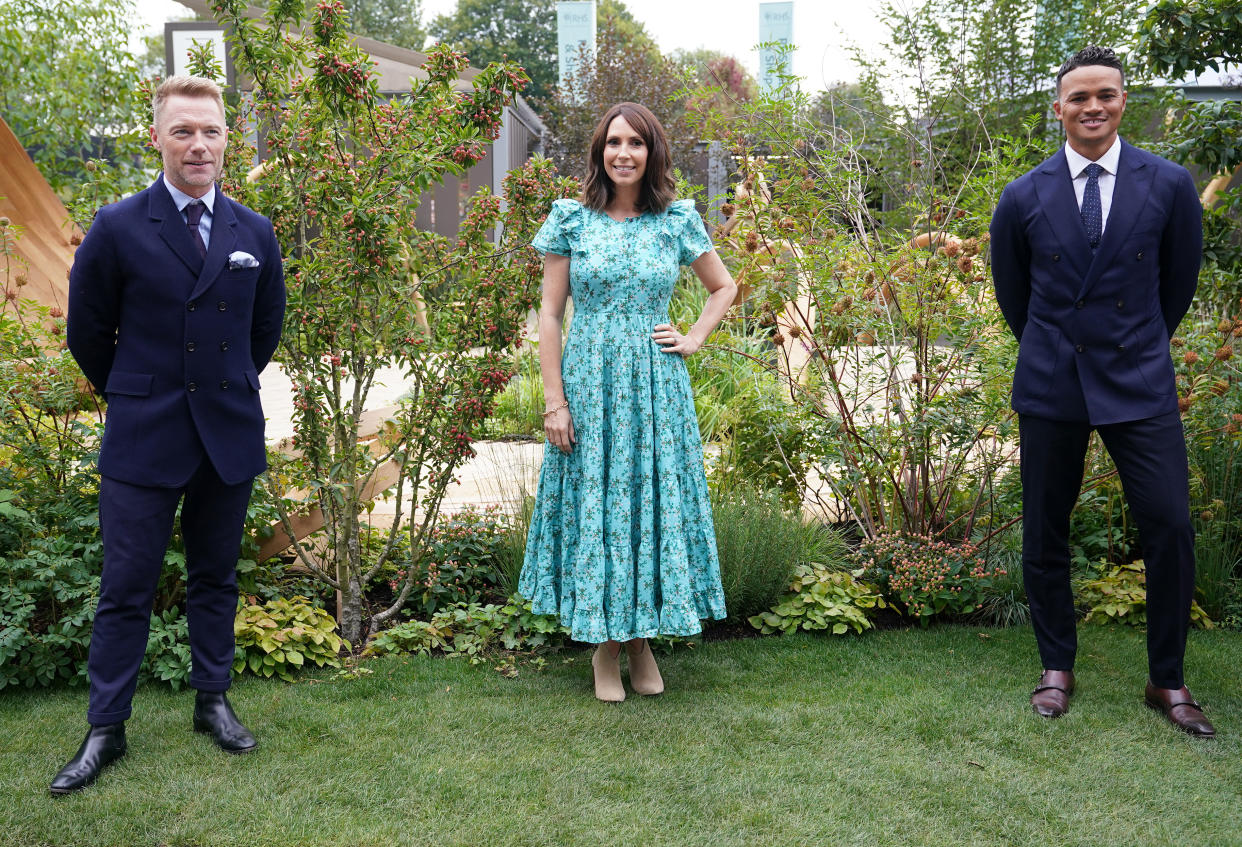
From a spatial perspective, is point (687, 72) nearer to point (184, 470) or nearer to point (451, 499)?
point (184, 470)

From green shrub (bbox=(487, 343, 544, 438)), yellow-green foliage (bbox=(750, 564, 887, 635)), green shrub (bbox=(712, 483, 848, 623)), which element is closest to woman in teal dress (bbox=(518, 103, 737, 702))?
green shrub (bbox=(712, 483, 848, 623))

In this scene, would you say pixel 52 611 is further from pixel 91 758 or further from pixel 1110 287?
pixel 1110 287

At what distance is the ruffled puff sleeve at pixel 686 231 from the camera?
3270 mm

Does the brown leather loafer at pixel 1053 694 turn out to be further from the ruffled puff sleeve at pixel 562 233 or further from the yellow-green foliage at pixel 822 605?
the ruffled puff sleeve at pixel 562 233

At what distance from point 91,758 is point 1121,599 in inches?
140

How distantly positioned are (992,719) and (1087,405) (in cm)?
99

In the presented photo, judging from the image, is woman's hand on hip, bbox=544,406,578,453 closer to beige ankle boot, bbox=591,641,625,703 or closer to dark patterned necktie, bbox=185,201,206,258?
beige ankle boot, bbox=591,641,625,703

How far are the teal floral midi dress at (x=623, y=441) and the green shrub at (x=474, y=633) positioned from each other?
1.74ft

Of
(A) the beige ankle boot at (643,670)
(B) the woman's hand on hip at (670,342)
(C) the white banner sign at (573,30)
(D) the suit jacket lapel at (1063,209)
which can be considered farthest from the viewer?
(C) the white banner sign at (573,30)

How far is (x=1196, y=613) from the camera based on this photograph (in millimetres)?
3885

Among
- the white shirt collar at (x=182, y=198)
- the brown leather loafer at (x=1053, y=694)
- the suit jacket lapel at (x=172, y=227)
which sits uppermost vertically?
the white shirt collar at (x=182, y=198)

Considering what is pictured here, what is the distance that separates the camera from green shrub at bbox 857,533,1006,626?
3932 millimetres

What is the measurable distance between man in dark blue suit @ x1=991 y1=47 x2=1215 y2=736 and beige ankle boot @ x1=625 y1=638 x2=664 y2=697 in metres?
1.19

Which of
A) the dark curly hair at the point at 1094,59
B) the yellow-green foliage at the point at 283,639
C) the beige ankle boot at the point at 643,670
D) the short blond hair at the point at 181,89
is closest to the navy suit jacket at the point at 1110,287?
the dark curly hair at the point at 1094,59
